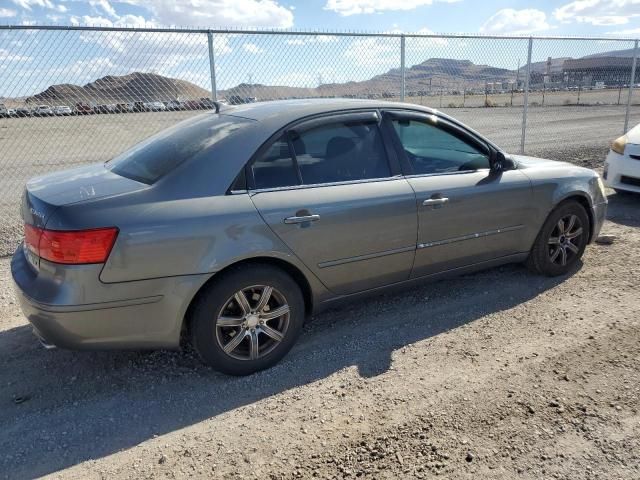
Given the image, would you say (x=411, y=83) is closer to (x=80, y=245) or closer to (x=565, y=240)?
(x=565, y=240)

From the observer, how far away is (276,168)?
343 cm

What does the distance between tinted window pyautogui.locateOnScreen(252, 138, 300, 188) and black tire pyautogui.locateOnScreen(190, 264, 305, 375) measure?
542 mm

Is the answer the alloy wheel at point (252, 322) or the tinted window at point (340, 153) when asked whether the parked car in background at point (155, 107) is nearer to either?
the tinted window at point (340, 153)

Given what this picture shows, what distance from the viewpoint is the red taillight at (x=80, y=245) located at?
2797mm

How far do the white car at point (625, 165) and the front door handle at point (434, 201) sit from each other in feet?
15.4

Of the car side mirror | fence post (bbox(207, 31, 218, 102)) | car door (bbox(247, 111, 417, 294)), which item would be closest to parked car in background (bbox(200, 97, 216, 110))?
fence post (bbox(207, 31, 218, 102))

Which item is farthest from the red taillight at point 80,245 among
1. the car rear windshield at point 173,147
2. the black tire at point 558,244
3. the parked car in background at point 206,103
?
the parked car in background at point 206,103

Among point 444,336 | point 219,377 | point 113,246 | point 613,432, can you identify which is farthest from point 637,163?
point 113,246

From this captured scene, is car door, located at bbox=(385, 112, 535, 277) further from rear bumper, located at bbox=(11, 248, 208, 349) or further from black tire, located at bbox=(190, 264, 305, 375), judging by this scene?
rear bumper, located at bbox=(11, 248, 208, 349)

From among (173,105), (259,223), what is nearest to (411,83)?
(173,105)

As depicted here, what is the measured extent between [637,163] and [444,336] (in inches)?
201

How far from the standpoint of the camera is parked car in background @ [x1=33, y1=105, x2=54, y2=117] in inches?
257

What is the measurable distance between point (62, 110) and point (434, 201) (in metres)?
5.38

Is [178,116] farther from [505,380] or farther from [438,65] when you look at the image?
[505,380]
